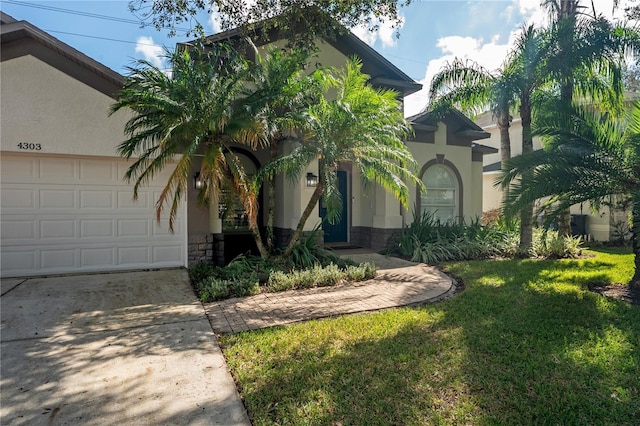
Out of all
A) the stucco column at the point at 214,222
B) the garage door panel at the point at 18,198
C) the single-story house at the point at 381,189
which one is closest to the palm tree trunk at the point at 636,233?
the single-story house at the point at 381,189

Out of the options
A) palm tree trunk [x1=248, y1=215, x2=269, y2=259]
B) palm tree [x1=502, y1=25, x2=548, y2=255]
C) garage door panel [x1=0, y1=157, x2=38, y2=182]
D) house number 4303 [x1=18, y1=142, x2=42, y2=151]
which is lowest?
palm tree trunk [x1=248, y1=215, x2=269, y2=259]

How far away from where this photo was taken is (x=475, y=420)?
2.99 m

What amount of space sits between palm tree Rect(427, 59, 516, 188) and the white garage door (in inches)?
349

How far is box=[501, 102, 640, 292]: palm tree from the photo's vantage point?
Answer: 6629 mm

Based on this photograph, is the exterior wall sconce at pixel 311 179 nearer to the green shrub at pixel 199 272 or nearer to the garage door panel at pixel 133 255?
the green shrub at pixel 199 272

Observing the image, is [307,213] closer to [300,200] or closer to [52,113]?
[300,200]

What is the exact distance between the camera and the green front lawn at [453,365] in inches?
122

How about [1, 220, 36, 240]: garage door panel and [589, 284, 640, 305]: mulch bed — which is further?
[1, 220, 36, 240]: garage door panel

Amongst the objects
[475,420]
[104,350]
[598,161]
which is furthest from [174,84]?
[598,161]

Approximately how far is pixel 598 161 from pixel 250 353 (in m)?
7.33

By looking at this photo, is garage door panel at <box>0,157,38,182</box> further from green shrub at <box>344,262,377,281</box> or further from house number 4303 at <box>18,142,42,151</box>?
green shrub at <box>344,262,377,281</box>

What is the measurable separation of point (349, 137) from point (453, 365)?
5432 millimetres

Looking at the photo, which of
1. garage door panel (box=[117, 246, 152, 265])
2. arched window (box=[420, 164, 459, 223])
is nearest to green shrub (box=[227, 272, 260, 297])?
garage door panel (box=[117, 246, 152, 265])

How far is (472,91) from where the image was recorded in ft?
36.5
